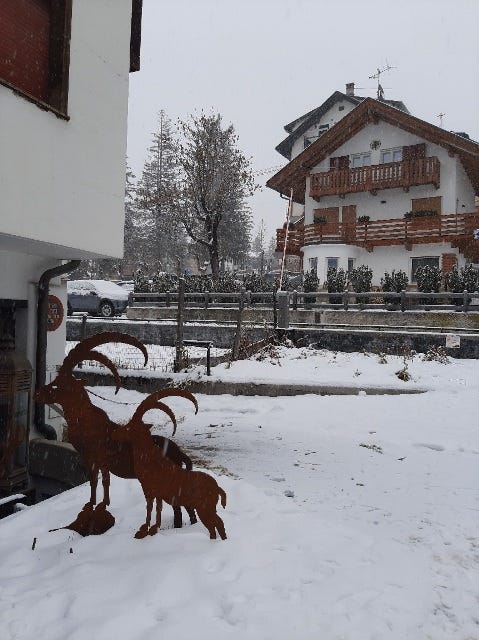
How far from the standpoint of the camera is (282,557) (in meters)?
3.21

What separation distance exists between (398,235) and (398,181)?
10.0ft

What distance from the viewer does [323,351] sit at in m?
13.1

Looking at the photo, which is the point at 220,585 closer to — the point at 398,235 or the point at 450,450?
the point at 450,450

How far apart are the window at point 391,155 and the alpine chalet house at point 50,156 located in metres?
21.5

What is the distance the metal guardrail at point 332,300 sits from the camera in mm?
14320

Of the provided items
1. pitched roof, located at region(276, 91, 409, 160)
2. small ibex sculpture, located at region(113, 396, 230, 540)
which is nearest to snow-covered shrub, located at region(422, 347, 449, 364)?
small ibex sculpture, located at region(113, 396, 230, 540)

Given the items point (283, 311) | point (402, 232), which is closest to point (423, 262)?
point (402, 232)

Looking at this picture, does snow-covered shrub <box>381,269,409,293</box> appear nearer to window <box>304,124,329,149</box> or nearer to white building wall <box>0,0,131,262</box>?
white building wall <box>0,0,131,262</box>

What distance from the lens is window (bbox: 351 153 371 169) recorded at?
2548cm

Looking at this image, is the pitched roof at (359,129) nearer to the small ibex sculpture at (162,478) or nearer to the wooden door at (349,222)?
the wooden door at (349,222)

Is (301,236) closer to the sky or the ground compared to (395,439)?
closer to the sky

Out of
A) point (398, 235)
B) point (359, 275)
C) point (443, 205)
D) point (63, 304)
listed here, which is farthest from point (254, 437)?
point (443, 205)

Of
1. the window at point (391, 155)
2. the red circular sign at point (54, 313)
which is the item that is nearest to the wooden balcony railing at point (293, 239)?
the window at point (391, 155)

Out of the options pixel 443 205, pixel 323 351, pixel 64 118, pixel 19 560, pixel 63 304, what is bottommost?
pixel 19 560
